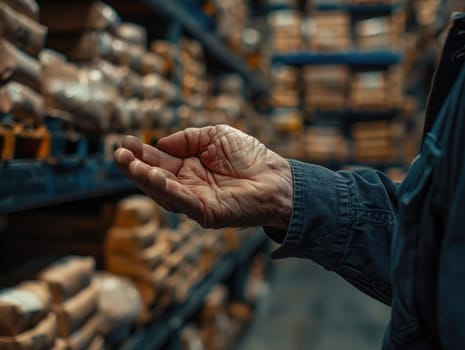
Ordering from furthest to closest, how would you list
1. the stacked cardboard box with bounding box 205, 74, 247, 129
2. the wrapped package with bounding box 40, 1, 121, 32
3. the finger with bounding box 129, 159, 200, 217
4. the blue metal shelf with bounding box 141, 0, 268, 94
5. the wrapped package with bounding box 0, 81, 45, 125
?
the stacked cardboard box with bounding box 205, 74, 247, 129
the blue metal shelf with bounding box 141, 0, 268, 94
the wrapped package with bounding box 40, 1, 121, 32
the wrapped package with bounding box 0, 81, 45, 125
the finger with bounding box 129, 159, 200, 217

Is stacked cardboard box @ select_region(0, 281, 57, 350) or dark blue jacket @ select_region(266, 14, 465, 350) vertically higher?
dark blue jacket @ select_region(266, 14, 465, 350)

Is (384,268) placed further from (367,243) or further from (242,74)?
(242,74)

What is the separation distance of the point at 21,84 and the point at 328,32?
5.89 metres

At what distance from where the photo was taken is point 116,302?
186cm

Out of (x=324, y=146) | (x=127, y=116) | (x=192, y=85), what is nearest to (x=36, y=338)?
(x=127, y=116)

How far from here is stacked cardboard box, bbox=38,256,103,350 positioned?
151cm

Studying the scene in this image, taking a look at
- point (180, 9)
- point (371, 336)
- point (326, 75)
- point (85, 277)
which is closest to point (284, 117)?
point (326, 75)

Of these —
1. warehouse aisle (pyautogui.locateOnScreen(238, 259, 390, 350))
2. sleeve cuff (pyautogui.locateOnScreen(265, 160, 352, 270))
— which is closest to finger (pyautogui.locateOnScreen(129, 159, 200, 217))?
sleeve cuff (pyautogui.locateOnScreen(265, 160, 352, 270))

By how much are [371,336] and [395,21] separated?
4.17 m

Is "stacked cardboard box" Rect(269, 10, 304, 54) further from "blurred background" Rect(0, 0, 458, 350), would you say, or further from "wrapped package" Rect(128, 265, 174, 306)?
"wrapped package" Rect(128, 265, 174, 306)

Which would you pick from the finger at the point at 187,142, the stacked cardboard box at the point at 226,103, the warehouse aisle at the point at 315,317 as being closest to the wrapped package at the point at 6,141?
the finger at the point at 187,142

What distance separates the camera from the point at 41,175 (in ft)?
4.47

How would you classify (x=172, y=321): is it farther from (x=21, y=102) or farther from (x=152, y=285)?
(x=21, y=102)

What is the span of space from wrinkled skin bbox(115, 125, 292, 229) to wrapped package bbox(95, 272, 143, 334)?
729 mm
